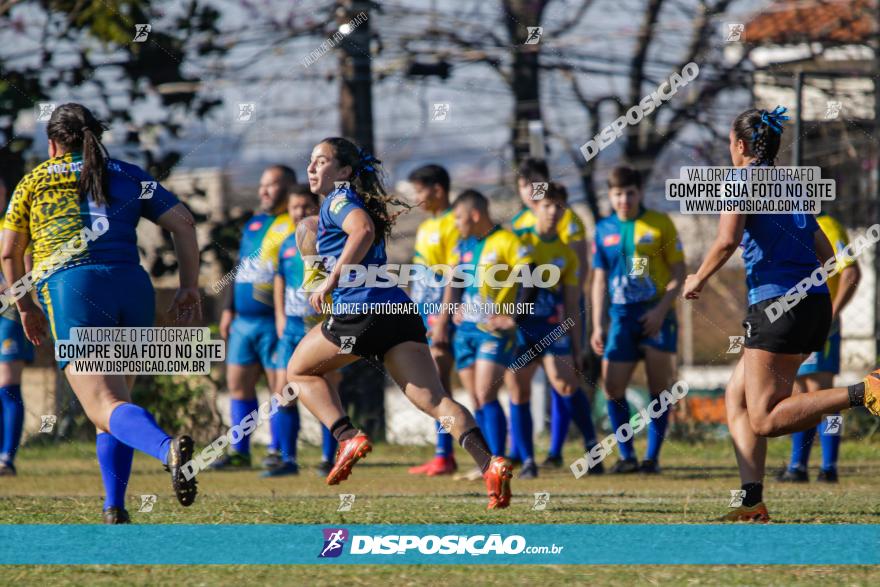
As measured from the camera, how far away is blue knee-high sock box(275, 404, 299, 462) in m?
9.62

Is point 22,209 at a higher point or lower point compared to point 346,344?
higher

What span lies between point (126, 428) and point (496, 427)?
3.91 meters

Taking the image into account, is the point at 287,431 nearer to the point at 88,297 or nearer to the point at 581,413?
the point at 581,413

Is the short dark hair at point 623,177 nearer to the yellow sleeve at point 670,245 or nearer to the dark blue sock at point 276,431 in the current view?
the yellow sleeve at point 670,245

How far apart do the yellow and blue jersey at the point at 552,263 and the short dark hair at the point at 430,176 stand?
731 mm

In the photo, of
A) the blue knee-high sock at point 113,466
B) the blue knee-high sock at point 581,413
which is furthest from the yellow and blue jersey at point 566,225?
the blue knee-high sock at point 113,466

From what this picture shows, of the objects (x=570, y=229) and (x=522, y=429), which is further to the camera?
(x=570, y=229)

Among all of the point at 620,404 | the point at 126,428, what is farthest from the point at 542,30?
the point at 126,428

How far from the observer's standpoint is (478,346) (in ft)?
30.1

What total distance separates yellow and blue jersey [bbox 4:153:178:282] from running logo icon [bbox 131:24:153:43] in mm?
6384

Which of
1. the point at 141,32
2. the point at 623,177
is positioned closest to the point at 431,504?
the point at 623,177

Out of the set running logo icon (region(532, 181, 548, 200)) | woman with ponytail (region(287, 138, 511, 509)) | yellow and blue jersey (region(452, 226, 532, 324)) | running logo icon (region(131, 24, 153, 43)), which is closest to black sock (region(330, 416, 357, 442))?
woman with ponytail (region(287, 138, 511, 509))

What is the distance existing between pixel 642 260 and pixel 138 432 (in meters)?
4.61

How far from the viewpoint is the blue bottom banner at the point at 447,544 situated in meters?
4.68
